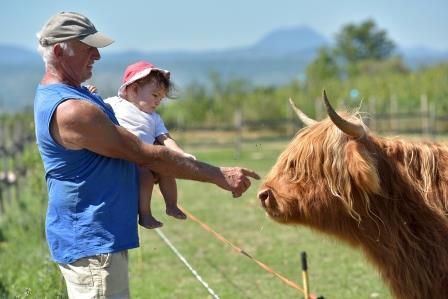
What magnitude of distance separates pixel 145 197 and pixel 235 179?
2.01ft

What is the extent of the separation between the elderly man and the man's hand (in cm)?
25

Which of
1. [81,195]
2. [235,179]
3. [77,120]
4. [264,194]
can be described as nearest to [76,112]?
[77,120]

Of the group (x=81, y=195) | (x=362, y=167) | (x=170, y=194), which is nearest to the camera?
(x=81, y=195)

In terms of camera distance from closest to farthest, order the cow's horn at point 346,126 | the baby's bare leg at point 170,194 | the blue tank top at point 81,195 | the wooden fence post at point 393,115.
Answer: the blue tank top at point 81,195 < the cow's horn at point 346,126 < the baby's bare leg at point 170,194 < the wooden fence post at point 393,115

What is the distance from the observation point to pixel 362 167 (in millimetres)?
4488

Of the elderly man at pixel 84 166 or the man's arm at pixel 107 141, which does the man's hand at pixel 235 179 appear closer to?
the man's arm at pixel 107 141

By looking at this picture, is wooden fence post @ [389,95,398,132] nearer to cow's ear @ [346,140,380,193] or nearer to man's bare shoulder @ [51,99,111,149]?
cow's ear @ [346,140,380,193]

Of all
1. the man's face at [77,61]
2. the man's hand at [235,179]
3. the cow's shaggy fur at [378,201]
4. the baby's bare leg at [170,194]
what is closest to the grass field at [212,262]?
the cow's shaggy fur at [378,201]

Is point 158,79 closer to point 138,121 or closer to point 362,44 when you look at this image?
point 138,121

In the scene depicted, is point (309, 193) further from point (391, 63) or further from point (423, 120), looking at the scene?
point (391, 63)

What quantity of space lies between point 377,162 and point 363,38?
401ft

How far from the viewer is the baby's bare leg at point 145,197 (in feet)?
15.8

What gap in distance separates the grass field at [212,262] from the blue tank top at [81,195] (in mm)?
1394

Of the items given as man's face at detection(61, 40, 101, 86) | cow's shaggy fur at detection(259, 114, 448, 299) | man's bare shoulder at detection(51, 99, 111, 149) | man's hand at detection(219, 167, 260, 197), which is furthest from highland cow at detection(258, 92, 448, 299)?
man's face at detection(61, 40, 101, 86)
